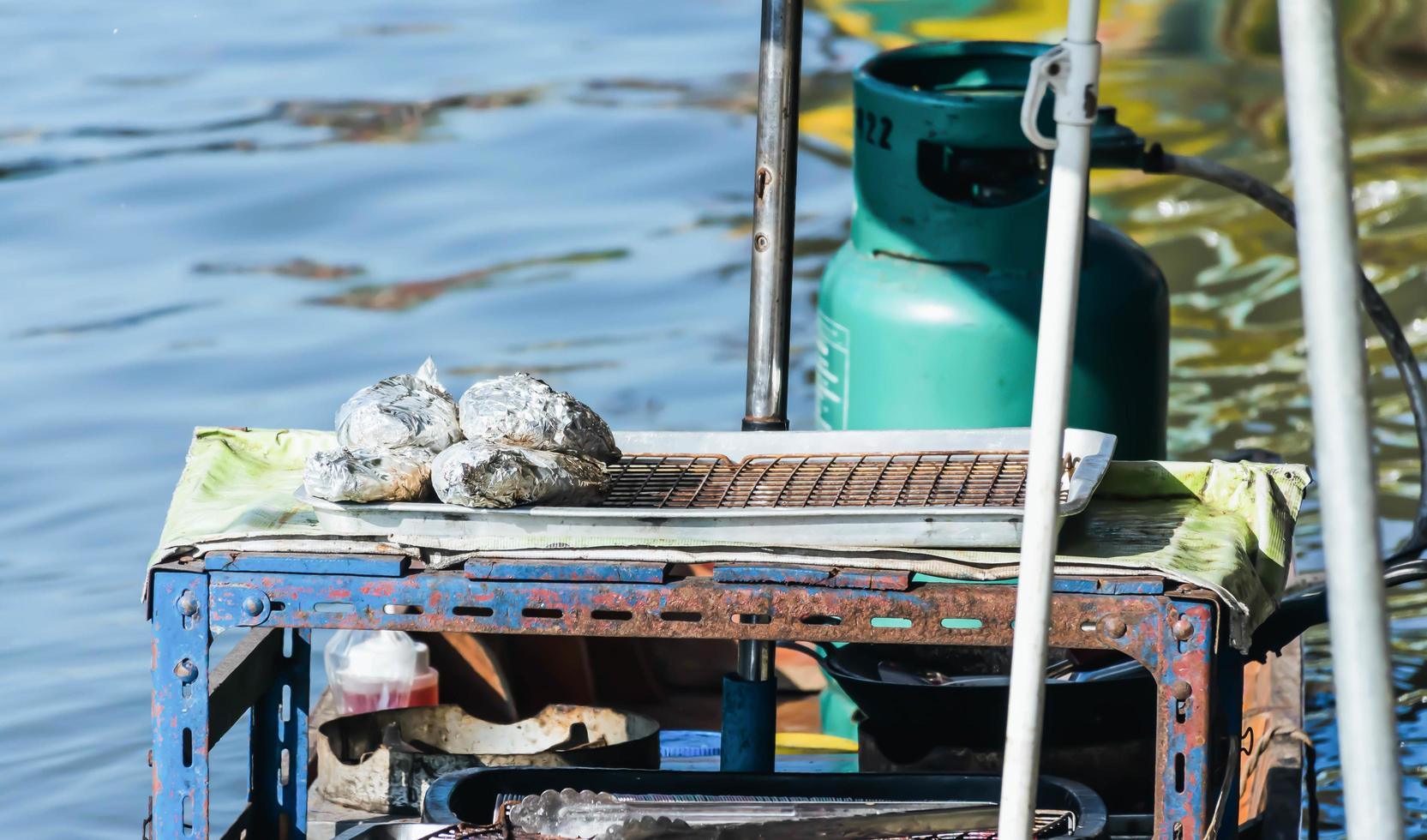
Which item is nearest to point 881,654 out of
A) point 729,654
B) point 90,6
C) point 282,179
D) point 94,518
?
point 729,654

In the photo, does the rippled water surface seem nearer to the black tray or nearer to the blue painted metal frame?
the black tray

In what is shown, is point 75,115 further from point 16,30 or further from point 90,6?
point 90,6

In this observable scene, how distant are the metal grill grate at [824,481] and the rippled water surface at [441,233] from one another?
5.68 feet

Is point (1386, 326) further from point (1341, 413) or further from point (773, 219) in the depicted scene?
point (1341, 413)

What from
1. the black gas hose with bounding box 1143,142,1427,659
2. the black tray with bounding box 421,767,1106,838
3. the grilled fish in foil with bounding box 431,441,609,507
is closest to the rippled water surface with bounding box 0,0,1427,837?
the black gas hose with bounding box 1143,142,1427,659

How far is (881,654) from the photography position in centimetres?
257

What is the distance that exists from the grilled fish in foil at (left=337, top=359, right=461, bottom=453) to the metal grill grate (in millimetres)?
208

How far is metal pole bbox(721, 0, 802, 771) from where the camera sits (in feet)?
7.68

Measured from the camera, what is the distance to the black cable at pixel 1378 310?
9.68ft

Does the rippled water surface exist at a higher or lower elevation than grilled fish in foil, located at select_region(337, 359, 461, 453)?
lower

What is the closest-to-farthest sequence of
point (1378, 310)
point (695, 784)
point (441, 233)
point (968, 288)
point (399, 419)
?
1. point (399, 419)
2. point (695, 784)
3. point (1378, 310)
4. point (968, 288)
5. point (441, 233)

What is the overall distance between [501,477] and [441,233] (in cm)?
673

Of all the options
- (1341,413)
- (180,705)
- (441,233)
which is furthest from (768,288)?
(441,233)

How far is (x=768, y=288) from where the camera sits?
7.91 ft
